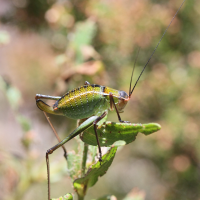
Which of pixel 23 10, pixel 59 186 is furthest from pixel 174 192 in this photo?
pixel 23 10

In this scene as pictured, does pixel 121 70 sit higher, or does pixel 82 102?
pixel 121 70

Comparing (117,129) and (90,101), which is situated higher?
(90,101)

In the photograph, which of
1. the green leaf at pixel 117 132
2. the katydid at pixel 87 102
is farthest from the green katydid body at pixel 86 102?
the green leaf at pixel 117 132

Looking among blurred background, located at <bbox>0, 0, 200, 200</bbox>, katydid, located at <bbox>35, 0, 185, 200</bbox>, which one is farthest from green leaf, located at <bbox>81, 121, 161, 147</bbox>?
blurred background, located at <bbox>0, 0, 200, 200</bbox>

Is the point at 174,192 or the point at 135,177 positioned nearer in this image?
the point at 174,192

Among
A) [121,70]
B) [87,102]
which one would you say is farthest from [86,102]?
[121,70]

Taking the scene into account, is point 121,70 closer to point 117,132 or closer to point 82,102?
point 82,102

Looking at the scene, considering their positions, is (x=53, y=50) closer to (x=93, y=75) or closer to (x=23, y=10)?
(x=23, y=10)
